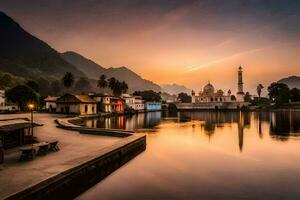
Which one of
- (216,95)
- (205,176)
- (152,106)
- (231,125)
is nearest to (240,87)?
(216,95)

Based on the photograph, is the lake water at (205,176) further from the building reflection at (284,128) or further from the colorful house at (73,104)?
the colorful house at (73,104)

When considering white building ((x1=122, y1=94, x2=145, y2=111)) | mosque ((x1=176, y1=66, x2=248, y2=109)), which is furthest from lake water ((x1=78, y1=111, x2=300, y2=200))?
mosque ((x1=176, y1=66, x2=248, y2=109))

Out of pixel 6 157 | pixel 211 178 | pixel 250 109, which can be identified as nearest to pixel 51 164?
pixel 6 157

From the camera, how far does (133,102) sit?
136250mm

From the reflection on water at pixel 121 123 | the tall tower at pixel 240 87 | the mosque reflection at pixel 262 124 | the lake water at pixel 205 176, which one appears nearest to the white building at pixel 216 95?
the tall tower at pixel 240 87

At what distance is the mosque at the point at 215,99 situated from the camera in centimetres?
17288

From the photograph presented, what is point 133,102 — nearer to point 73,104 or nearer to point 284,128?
point 73,104

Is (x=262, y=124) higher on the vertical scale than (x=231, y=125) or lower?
higher

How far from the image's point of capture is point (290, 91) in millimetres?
159250

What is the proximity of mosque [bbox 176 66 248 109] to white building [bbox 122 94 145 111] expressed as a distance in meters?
45.7

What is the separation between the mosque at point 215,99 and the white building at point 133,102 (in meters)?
45.7

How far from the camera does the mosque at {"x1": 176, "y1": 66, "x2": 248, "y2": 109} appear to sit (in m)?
173

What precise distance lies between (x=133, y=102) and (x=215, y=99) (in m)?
70.2

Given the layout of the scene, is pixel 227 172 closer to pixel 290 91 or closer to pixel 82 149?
pixel 82 149
